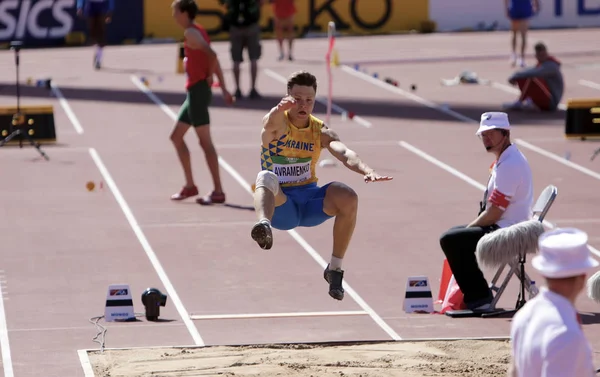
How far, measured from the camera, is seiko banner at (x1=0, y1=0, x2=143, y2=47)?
3375 cm

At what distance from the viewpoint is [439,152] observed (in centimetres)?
1959

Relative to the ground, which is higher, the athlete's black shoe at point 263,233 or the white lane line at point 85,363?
the athlete's black shoe at point 263,233

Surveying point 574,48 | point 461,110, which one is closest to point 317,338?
point 461,110

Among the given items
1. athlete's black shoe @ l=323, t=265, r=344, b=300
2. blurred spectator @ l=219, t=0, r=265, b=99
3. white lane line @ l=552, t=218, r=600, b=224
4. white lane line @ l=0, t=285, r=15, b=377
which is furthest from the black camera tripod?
athlete's black shoe @ l=323, t=265, r=344, b=300

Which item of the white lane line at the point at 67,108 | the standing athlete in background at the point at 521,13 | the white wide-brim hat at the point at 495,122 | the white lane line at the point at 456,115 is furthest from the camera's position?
the standing athlete in background at the point at 521,13

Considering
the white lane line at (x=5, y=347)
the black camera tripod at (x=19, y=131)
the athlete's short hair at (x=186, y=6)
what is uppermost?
the athlete's short hair at (x=186, y=6)

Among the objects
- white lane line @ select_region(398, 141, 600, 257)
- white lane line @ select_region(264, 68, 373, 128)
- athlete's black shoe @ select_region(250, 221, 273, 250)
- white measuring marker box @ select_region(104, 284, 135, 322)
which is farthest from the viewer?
white lane line @ select_region(264, 68, 373, 128)

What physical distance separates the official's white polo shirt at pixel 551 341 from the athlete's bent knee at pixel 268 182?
4400 mm

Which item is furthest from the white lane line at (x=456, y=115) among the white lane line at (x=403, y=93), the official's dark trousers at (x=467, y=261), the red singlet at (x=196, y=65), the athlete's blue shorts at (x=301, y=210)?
the athlete's blue shorts at (x=301, y=210)

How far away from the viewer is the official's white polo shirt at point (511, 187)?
10633 mm

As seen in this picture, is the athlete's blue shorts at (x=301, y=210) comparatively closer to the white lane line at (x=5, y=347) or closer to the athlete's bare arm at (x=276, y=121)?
the athlete's bare arm at (x=276, y=121)

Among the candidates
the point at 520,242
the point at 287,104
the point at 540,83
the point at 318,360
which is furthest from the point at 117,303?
the point at 540,83

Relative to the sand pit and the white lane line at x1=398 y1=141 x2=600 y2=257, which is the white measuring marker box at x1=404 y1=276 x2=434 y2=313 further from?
the white lane line at x1=398 y1=141 x2=600 y2=257

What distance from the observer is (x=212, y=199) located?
15.9m
